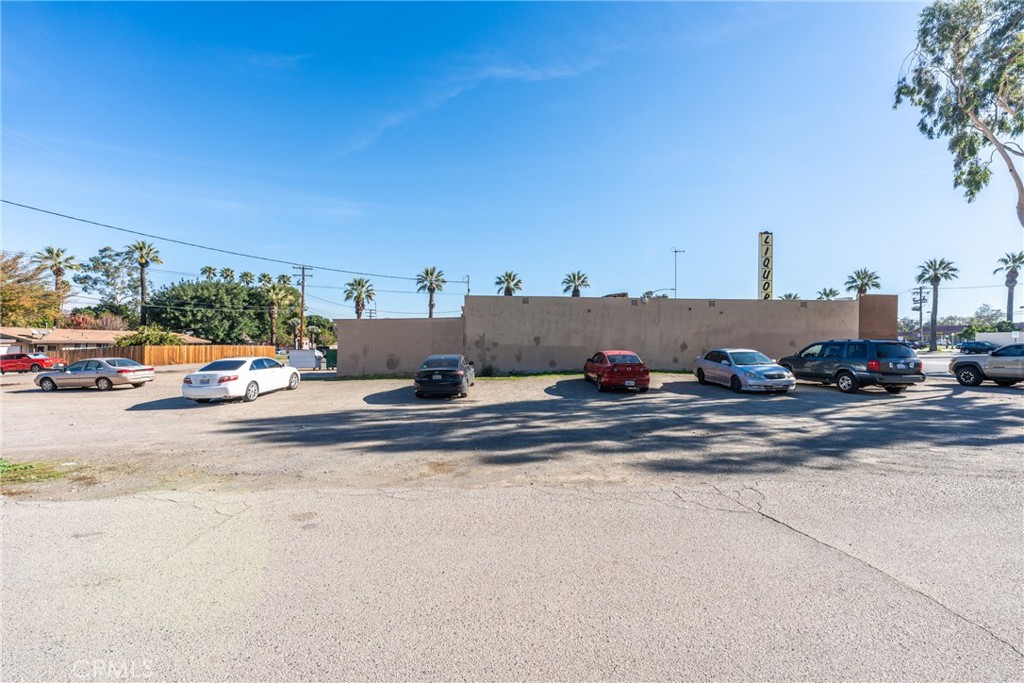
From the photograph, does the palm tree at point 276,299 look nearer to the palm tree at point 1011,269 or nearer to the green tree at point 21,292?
the green tree at point 21,292

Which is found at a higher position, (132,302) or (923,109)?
(923,109)

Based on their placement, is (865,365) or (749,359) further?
(749,359)

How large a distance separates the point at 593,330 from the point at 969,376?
14683mm

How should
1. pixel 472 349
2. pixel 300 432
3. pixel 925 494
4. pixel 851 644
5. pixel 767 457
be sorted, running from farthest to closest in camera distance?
pixel 472 349 → pixel 300 432 → pixel 767 457 → pixel 925 494 → pixel 851 644

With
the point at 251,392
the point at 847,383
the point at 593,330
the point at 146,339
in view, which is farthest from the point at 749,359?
the point at 146,339

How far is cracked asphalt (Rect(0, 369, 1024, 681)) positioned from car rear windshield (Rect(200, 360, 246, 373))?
6884 mm

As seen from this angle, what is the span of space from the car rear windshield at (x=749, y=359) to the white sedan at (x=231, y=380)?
16958 mm

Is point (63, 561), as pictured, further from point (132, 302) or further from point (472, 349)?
point (132, 302)

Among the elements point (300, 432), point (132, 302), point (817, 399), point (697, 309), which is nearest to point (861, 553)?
point (300, 432)

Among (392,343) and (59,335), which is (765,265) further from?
(59,335)

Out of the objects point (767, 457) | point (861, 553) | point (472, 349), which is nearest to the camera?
point (861, 553)

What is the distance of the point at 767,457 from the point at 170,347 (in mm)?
51644

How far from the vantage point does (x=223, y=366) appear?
15.8 m

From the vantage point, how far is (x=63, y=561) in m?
4.03
